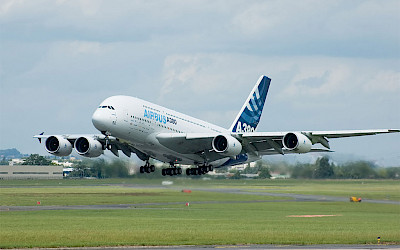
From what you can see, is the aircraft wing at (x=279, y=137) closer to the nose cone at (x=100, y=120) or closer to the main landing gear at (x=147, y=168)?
the main landing gear at (x=147, y=168)

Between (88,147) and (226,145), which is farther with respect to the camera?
(88,147)

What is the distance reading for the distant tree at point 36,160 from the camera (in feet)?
603

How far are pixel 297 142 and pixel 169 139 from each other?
11.3 meters

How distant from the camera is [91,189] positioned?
141250 millimetres

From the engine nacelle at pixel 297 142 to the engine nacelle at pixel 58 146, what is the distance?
20.7 m

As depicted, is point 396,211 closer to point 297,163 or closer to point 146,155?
point 297,163

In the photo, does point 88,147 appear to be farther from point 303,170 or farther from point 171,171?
point 303,170

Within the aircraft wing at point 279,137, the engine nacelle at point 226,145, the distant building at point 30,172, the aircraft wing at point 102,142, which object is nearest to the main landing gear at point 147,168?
the aircraft wing at point 102,142

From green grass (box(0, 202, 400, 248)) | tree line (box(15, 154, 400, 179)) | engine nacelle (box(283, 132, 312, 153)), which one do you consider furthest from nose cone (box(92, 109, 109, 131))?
tree line (box(15, 154, 400, 179))

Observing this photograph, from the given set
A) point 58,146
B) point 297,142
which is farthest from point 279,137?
point 58,146

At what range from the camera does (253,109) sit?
278 ft

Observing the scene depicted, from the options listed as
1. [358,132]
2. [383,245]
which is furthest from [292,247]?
[358,132]

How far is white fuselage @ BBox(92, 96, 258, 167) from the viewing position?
200 feet

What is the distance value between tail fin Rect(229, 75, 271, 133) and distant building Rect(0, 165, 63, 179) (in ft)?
352
